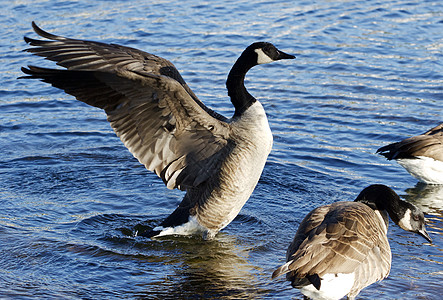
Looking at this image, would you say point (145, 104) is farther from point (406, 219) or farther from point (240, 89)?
point (406, 219)

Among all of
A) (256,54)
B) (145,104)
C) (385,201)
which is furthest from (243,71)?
(385,201)

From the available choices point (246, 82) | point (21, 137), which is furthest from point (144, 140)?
point (246, 82)

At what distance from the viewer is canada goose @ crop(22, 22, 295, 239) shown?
579cm

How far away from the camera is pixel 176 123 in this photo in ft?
20.4

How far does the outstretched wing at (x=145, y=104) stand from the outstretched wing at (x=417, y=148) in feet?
8.86

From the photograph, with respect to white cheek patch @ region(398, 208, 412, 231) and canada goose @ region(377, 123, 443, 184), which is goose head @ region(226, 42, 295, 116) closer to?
white cheek patch @ region(398, 208, 412, 231)

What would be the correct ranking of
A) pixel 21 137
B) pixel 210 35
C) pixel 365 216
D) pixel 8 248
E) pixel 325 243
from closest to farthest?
pixel 325 243 < pixel 365 216 < pixel 8 248 < pixel 21 137 < pixel 210 35

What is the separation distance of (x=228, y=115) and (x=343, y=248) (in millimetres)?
5414

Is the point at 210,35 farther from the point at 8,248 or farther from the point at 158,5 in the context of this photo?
the point at 8,248

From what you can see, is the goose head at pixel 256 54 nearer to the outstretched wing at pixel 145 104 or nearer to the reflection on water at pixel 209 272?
the outstretched wing at pixel 145 104

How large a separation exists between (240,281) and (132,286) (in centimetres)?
99

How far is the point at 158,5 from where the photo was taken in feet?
52.1

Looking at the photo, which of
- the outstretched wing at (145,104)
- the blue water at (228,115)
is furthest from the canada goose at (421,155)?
the outstretched wing at (145,104)

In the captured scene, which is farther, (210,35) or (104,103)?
(210,35)
